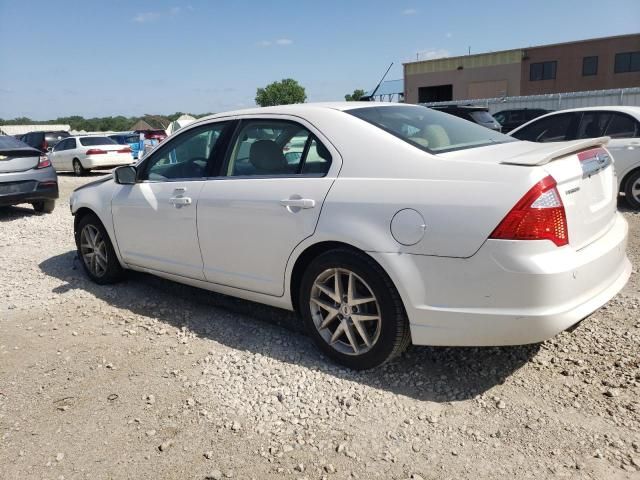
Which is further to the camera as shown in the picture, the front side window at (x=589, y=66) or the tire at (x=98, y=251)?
the front side window at (x=589, y=66)

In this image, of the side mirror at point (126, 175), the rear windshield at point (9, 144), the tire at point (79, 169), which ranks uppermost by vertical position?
the rear windshield at point (9, 144)

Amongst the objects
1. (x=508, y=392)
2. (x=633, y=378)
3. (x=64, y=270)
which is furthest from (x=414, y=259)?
(x=64, y=270)

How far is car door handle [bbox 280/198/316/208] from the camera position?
3266mm

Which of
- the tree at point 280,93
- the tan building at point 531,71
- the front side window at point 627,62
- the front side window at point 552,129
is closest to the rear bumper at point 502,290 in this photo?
the front side window at point 552,129

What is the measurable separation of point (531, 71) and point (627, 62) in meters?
7.62

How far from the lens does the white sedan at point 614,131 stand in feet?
25.3


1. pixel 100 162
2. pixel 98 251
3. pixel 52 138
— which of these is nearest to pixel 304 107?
pixel 98 251

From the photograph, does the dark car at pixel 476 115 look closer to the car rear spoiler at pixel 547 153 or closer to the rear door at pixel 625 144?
the rear door at pixel 625 144

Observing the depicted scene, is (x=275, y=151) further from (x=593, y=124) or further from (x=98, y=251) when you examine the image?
(x=593, y=124)

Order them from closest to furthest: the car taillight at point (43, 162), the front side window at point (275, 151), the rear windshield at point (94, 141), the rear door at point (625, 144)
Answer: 1. the front side window at point (275, 151)
2. the rear door at point (625, 144)
3. the car taillight at point (43, 162)
4. the rear windshield at point (94, 141)

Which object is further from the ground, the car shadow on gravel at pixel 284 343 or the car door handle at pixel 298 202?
the car door handle at pixel 298 202

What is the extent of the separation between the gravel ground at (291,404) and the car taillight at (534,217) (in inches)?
37.6

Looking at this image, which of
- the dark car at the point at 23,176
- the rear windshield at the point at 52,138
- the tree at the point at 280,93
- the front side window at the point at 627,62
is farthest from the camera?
the tree at the point at 280,93

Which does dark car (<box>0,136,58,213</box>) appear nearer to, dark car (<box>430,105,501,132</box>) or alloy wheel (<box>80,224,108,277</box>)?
alloy wheel (<box>80,224,108,277</box>)
